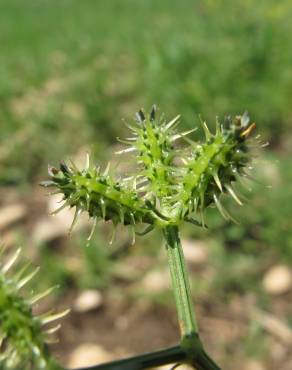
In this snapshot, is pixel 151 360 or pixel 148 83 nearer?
pixel 151 360

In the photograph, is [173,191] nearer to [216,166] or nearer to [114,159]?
[216,166]

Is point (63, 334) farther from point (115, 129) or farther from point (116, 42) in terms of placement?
point (116, 42)

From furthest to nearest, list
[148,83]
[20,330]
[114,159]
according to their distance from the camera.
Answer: [148,83] < [114,159] < [20,330]

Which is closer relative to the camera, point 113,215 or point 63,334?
point 113,215

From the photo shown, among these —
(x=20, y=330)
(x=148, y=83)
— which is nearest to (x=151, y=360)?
(x=20, y=330)

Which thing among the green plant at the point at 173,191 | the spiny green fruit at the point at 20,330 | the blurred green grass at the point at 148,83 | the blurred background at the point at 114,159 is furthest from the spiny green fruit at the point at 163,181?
the blurred green grass at the point at 148,83

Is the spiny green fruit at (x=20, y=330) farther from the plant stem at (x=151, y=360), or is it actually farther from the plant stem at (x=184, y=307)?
the plant stem at (x=184, y=307)

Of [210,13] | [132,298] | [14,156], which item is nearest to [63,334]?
[132,298]
